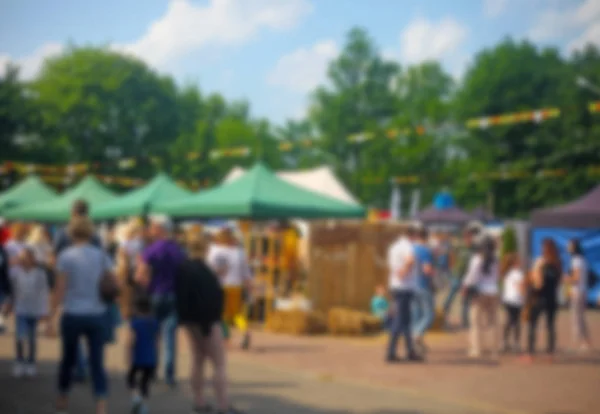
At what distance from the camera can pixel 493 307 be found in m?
12.5

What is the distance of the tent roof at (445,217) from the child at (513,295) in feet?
79.4

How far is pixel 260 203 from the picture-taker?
15258 millimetres

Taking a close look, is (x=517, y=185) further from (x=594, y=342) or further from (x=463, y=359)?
(x=463, y=359)

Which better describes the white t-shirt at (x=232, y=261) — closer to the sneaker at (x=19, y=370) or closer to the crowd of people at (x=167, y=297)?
the crowd of people at (x=167, y=297)

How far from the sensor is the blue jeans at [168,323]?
8.52 metres

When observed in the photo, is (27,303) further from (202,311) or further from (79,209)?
(202,311)

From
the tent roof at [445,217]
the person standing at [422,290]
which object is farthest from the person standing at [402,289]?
the tent roof at [445,217]

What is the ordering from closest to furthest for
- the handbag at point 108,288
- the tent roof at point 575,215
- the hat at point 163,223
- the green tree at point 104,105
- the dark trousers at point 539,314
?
the handbag at point 108,288 < the hat at point 163,223 < the dark trousers at point 539,314 < the tent roof at point 575,215 < the green tree at point 104,105

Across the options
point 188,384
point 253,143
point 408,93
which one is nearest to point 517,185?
point 408,93

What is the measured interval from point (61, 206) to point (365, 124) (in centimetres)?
3471

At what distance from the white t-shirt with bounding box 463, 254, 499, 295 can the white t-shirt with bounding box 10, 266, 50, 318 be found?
5820mm

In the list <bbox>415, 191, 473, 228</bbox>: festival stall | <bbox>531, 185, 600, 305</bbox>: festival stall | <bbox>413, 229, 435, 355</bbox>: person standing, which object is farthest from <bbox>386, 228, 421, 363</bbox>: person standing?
<bbox>415, 191, 473, 228</bbox>: festival stall

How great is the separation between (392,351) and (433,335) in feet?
12.3

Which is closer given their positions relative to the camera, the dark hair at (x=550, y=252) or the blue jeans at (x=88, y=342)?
the blue jeans at (x=88, y=342)
